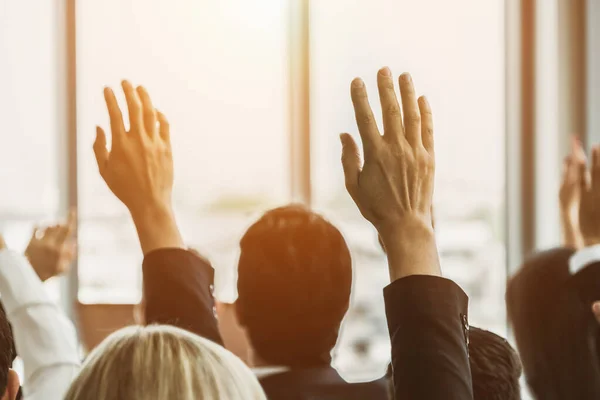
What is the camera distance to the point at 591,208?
4.79ft

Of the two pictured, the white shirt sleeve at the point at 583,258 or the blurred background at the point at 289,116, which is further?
the blurred background at the point at 289,116

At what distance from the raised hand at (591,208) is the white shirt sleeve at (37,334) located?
1029 mm

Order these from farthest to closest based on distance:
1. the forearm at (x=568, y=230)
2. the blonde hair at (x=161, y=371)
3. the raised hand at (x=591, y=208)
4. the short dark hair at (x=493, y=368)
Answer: the forearm at (x=568, y=230) → the raised hand at (x=591, y=208) → the short dark hair at (x=493, y=368) → the blonde hair at (x=161, y=371)

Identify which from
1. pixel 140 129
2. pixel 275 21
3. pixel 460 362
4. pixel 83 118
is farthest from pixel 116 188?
pixel 275 21

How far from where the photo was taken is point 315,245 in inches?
47.7

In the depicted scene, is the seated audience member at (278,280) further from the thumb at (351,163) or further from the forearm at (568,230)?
the forearm at (568,230)

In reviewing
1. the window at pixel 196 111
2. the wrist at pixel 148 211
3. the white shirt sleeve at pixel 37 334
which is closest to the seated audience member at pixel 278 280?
the wrist at pixel 148 211

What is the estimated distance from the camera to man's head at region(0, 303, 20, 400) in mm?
868

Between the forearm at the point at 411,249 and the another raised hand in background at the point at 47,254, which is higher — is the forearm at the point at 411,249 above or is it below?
above

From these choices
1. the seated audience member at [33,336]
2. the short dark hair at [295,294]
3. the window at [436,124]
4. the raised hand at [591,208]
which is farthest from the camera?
the window at [436,124]

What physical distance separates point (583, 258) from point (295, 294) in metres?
0.59

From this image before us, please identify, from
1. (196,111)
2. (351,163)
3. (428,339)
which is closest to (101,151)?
(351,163)

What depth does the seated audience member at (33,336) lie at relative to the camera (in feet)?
2.92

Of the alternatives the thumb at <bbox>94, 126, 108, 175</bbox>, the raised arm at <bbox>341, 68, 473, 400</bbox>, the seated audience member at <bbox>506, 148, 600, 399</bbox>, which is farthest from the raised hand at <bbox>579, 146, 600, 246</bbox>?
the thumb at <bbox>94, 126, 108, 175</bbox>
